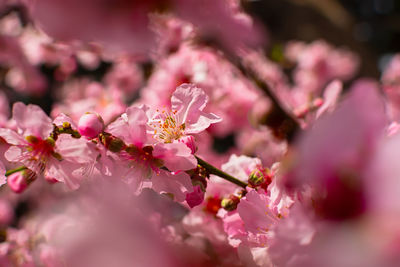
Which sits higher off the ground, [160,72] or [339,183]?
[160,72]

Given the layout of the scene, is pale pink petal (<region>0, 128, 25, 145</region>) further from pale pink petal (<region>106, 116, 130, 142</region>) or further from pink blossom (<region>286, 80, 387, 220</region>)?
pink blossom (<region>286, 80, 387, 220</region>)

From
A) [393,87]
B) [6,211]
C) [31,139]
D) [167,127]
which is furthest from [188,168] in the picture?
[6,211]

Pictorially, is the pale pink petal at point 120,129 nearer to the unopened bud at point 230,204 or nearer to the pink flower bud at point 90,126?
the pink flower bud at point 90,126

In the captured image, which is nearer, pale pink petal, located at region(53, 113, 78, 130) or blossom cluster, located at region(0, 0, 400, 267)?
blossom cluster, located at region(0, 0, 400, 267)

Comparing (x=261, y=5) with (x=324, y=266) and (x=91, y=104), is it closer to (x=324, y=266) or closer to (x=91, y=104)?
(x=91, y=104)

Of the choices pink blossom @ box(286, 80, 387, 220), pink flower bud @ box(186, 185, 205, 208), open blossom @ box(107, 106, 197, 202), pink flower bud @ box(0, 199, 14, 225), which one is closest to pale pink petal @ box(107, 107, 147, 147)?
open blossom @ box(107, 106, 197, 202)

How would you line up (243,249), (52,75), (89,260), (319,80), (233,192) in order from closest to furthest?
1. (89,260)
2. (243,249)
3. (233,192)
4. (319,80)
5. (52,75)

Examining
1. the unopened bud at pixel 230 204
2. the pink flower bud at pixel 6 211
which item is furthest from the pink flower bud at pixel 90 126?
the pink flower bud at pixel 6 211

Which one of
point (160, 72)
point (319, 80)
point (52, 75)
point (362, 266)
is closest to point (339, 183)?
point (362, 266)
